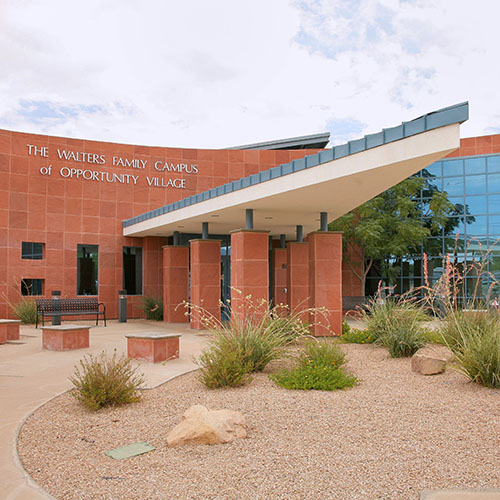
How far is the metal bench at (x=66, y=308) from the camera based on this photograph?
1599 centimetres

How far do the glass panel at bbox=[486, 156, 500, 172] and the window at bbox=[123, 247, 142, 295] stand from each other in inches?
648

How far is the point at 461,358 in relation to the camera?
717 centimetres

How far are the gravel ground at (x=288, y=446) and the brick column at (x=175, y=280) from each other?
11.6m

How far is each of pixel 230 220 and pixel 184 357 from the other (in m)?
6.69

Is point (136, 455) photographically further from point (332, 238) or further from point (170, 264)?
point (170, 264)

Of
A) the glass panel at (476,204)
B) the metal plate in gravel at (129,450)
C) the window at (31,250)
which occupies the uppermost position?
the glass panel at (476,204)

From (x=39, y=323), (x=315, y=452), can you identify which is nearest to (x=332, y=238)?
(x=315, y=452)

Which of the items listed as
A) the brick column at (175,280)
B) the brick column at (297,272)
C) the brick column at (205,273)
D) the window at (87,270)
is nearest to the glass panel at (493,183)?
the brick column at (297,272)

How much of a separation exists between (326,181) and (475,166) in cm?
1719

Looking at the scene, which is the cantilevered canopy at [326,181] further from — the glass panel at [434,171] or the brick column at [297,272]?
the glass panel at [434,171]

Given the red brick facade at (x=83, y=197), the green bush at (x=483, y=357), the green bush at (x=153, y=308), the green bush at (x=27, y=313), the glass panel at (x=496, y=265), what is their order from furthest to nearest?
the glass panel at (x=496, y=265)
the green bush at (x=153, y=308)
the red brick facade at (x=83, y=197)
the green bush at (x=27, y=313)
the green bush at (x=483, y=357)

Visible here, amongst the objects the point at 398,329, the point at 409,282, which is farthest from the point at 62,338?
the point at 409,282

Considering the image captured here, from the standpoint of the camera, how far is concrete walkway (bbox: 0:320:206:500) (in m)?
4.27

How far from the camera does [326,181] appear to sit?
10.1 metres
